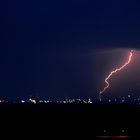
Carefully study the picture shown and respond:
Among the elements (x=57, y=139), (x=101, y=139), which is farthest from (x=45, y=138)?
(x=101, y=139)

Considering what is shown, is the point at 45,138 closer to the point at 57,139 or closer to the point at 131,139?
the point at 57,139

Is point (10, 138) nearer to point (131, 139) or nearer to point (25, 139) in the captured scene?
point (25, 139)

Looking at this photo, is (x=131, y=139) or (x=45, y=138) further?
(x=45, y=138)

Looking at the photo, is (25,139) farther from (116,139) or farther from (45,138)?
(116,139)

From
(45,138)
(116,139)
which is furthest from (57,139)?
(116,139)

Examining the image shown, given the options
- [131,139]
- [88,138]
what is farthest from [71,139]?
[131,139]
